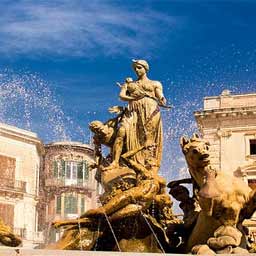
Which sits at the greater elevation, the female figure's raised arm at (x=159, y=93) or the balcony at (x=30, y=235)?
the female figure's raised arm at (x=159, y=93)

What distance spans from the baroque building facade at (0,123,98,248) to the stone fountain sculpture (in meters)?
32.5

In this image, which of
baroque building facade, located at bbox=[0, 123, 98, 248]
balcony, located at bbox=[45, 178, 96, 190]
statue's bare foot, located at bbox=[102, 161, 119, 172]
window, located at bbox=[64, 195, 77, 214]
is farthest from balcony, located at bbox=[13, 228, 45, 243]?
statue's bare foot, located at bbox=[102, 161, 119, 172]

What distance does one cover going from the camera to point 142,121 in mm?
10672

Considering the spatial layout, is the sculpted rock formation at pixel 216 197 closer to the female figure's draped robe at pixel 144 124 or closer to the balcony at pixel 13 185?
the female figure's draped robe at pixel 144 124

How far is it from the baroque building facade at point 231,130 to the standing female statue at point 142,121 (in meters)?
28.3

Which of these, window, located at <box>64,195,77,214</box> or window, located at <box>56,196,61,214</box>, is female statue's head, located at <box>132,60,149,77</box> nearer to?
window, located at <box>56,196,61,214</box>

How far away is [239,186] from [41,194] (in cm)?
4985

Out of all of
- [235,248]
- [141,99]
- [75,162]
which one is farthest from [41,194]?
[235,248]

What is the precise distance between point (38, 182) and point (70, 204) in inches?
146

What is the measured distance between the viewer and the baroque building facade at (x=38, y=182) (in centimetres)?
4619

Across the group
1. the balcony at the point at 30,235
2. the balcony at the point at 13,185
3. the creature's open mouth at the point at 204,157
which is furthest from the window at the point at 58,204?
the creature's open mouth at the point at 204,157

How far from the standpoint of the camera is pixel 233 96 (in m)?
40.5

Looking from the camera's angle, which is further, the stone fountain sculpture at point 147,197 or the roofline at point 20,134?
the roofline at point 20,134

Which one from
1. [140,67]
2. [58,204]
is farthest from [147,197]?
[58,204]
